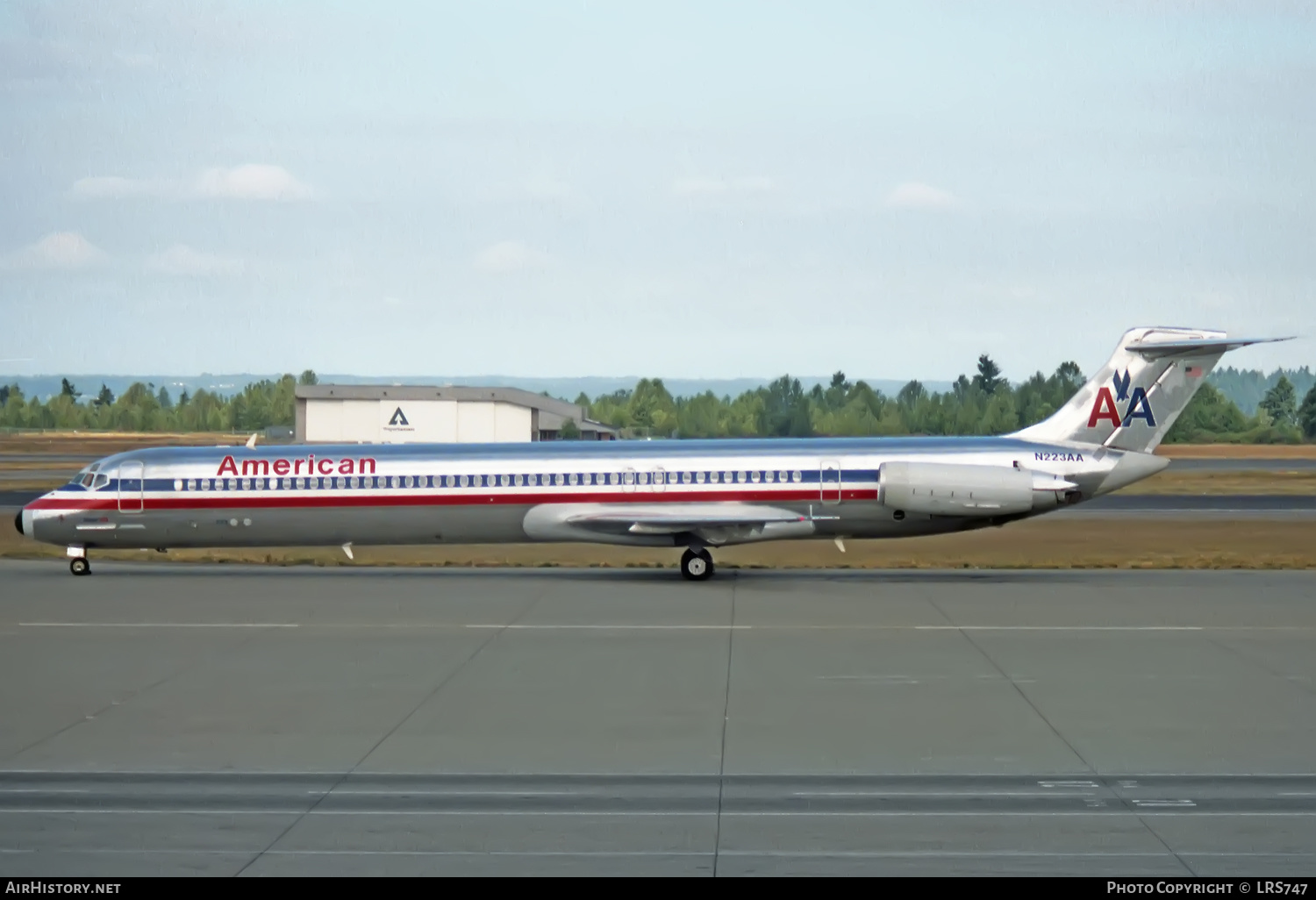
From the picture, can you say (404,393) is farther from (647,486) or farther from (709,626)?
(709,626)

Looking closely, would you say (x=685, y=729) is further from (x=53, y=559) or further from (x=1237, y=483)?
(x=1237, y=483)

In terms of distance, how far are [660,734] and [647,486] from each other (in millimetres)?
17088

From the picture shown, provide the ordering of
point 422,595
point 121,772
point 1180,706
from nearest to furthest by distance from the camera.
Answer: point 121,772 < point 1180,706 < point 422,595

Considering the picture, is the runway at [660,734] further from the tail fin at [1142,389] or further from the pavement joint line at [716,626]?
the tail fin at [1142,389]

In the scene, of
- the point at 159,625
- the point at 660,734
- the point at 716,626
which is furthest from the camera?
the point at 159,625

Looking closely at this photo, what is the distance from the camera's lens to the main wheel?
31438 millimetres

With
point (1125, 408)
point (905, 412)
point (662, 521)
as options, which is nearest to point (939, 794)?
point (662, 521)

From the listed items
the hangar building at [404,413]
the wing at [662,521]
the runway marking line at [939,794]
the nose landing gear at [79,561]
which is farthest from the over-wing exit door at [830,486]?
the hangar building at [404,413]

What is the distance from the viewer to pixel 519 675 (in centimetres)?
1891

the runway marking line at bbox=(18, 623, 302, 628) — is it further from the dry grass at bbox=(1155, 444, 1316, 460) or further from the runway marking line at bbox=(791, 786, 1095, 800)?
the dry grass at bbox=(1155, 444, 1316, 460)

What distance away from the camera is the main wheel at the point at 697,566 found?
31.4 m

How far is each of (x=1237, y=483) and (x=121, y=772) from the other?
66.3 meters

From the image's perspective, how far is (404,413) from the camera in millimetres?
75562

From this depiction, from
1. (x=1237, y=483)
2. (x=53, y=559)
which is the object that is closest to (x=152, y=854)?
(x=53, y=559)
